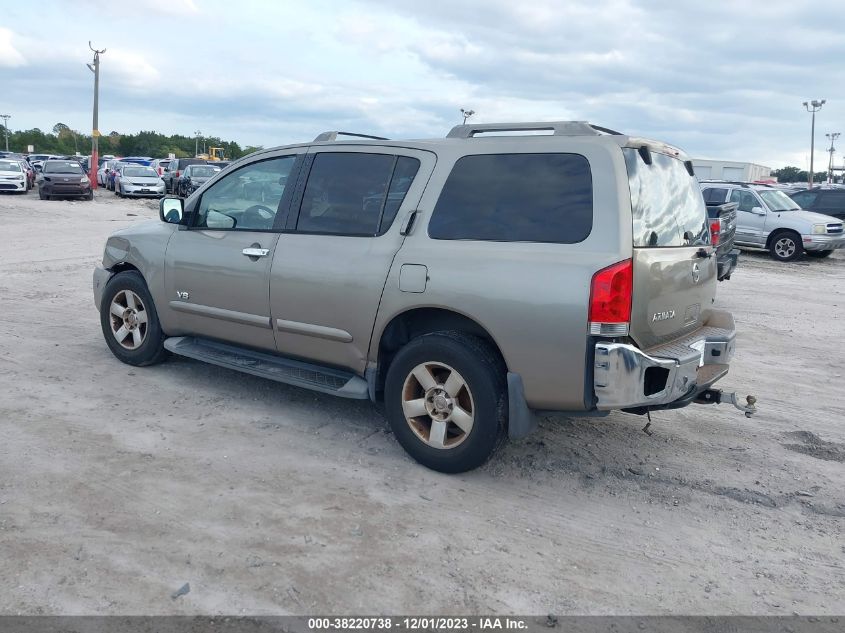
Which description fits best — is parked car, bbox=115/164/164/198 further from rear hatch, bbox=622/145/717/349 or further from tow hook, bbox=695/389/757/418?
tow hook, bbox=695/389/757/418

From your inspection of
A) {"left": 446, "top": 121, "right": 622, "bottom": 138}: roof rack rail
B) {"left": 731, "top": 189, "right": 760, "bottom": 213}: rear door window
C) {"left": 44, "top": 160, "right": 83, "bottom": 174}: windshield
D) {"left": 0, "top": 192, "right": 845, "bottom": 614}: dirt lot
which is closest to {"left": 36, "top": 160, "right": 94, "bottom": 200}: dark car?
{"left": 44, "top": 160, "right": 83, "bottom": 174}: windshield

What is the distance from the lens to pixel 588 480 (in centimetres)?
447

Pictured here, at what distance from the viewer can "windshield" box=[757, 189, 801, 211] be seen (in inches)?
733

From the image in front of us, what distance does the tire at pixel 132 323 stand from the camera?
615 centimetres

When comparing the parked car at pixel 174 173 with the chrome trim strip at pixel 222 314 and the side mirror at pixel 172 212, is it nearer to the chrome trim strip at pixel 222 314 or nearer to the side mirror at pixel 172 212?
the side mirror at pixel 172 212

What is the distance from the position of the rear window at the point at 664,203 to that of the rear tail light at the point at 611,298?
223 mm

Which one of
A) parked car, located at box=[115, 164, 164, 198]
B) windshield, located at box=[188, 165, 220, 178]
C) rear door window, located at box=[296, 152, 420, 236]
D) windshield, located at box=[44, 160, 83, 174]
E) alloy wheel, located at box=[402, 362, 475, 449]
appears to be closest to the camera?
alloy wheel, located at box=[402, 362, 475, 449]

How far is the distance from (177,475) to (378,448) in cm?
122

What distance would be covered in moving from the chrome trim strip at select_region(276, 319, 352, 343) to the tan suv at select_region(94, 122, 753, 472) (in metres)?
0.01

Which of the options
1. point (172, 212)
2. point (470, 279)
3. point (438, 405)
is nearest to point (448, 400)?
point (438, 405)

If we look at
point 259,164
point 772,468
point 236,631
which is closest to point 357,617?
point 236,631

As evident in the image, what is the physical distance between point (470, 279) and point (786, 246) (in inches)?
633

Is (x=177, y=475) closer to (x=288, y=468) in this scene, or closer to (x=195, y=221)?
(x=288, y=468)

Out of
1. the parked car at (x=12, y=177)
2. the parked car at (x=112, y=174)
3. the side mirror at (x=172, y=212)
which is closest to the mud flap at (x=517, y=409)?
the side mirror at (x=172, y=212)
